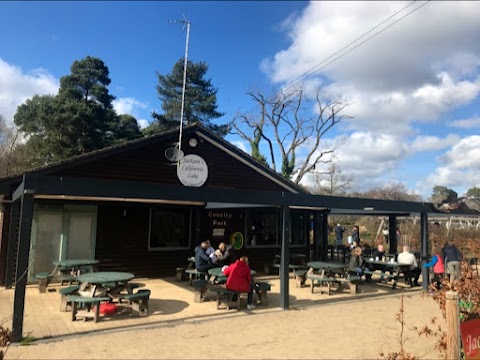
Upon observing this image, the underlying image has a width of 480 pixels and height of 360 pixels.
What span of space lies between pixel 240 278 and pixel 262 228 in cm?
674

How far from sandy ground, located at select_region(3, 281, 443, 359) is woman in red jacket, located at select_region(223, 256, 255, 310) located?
1.42ft

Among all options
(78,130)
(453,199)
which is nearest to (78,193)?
(453,199)

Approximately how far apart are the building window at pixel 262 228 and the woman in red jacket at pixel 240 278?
5.99 metres

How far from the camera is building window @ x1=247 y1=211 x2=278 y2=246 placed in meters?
14.2

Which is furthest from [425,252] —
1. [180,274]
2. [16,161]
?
[16,161]

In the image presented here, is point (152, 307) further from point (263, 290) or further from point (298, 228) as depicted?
point (298, 228)

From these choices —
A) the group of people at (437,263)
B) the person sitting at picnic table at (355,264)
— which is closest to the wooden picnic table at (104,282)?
the person sitting at picnic table at (355,264)

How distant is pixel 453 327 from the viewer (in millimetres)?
4277

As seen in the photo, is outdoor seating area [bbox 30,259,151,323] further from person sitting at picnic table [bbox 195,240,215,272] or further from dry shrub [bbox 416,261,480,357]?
dry shrub [bbox 416,261,480,357]

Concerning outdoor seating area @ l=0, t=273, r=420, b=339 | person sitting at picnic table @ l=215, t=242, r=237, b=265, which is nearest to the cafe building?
outdoor seating area @ l=0, t=273, r=420, b=339

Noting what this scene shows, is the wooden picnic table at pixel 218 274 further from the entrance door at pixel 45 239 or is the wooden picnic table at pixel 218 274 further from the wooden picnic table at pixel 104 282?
the entrance door at pixel 45 239

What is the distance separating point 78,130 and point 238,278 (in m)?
25.3

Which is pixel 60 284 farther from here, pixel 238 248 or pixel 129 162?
pixel 238 248

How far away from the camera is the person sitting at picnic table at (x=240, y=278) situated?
7.75 meters
